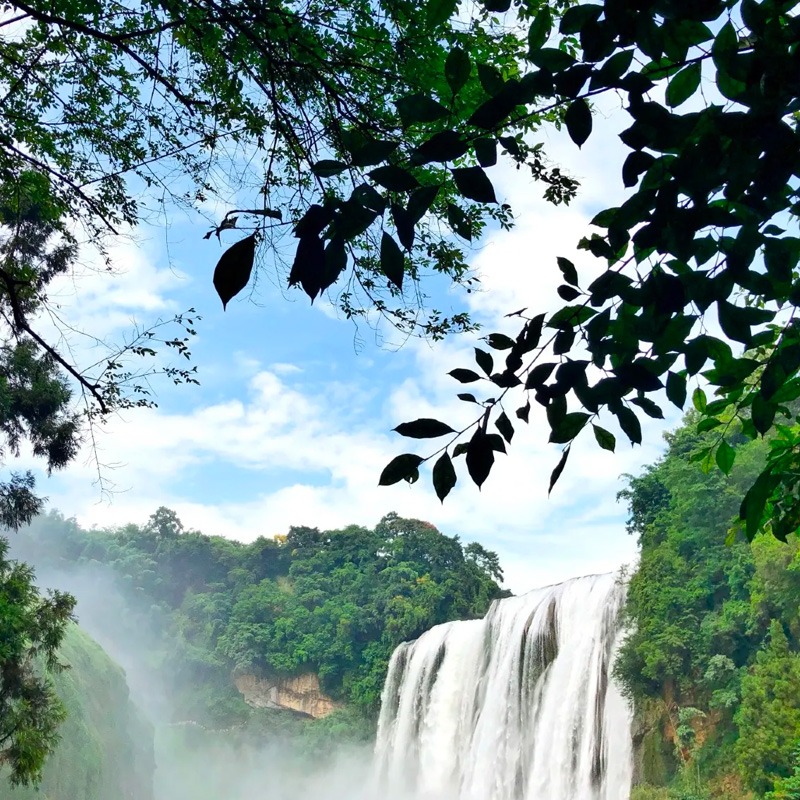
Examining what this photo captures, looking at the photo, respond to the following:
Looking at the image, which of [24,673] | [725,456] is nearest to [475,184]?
[725,456]

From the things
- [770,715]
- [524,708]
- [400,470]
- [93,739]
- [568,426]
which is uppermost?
[568,426]

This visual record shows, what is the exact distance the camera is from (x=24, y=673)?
901 centimetres

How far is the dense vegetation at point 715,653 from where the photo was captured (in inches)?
444

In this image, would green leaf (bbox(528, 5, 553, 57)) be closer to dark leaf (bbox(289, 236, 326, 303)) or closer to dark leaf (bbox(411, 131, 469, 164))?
dark leaf (bbox(411, 131, 469, 164))

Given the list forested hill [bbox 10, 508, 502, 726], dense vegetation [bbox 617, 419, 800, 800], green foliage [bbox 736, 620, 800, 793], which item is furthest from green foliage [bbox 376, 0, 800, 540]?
forested hill [bbox 10, 508, 502, 726]

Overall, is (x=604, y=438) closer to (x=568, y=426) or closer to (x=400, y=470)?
(x=568, y=426)

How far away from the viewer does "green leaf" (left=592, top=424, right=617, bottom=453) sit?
1.29m

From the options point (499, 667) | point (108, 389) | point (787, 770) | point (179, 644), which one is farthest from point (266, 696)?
→ point (108, 389)

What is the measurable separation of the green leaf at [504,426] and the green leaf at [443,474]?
0.10m

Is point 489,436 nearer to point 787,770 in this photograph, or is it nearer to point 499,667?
point 787,770

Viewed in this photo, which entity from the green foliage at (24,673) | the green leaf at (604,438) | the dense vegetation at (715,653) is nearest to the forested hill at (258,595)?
the dense vegetation at (715,653)

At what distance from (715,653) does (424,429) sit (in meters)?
14.0

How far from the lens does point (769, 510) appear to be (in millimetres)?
1889

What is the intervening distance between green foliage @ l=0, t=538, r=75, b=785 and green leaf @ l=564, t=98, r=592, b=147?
8899 mm
